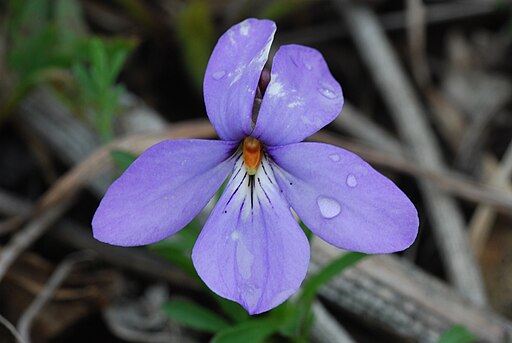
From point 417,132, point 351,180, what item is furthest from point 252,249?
point 417,132

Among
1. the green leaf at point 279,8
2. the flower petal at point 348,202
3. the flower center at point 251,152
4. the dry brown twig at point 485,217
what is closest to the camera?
the flower petal at point 348,202

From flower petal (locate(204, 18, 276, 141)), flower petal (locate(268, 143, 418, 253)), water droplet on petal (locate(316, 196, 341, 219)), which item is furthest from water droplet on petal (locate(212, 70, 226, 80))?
water droplet on petal (locate(316, 196, 341, 219))

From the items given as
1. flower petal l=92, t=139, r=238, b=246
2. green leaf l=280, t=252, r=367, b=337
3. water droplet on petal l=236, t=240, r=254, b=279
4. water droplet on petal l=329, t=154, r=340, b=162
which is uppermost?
water droplet on petal l=329, t=154, r=340, b=162

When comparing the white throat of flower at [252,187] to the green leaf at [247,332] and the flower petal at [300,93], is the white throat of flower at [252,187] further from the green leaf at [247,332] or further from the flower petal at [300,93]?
the green leaf at [247,332]

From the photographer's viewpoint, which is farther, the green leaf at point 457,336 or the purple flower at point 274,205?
the green leaf at point 457,336


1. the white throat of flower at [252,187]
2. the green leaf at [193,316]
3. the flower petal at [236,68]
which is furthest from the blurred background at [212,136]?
the flower petal at [236,68]

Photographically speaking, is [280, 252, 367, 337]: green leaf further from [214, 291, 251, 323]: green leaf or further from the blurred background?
[214, 291, 251, 323]: green leaf

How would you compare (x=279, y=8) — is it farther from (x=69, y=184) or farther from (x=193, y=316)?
(x=193, y=316)

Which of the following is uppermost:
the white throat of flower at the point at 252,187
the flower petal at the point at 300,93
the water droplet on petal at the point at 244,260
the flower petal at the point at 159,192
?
the flower petal at the point at 300,93
